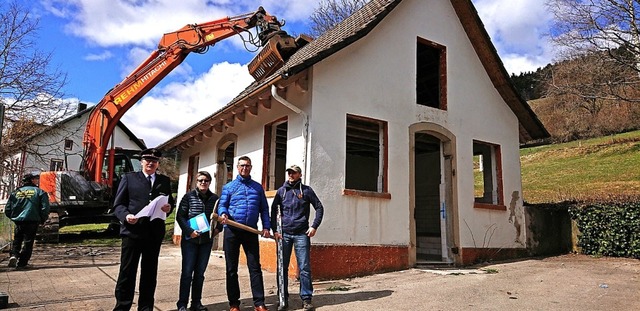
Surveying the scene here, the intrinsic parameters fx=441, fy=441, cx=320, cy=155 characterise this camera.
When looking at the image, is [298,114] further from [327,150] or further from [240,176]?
[240,176]

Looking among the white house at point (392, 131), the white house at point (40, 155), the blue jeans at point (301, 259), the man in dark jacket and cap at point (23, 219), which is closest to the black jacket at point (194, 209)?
the blue jeans at point (301, 259)

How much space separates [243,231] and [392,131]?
180 inches

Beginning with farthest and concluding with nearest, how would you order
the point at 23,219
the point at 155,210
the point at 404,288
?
the point at 23,219 < the point at 404,288 < the point at 155,210

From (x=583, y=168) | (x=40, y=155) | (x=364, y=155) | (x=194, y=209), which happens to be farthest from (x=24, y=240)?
(x=583, y=168)

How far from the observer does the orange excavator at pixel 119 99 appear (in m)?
12.4

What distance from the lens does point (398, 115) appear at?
9.01 meters

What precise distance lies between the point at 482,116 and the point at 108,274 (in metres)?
8.70

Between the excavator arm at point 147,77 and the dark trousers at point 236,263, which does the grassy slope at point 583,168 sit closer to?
the excavator arm at point 147,77

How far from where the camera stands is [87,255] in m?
10.3

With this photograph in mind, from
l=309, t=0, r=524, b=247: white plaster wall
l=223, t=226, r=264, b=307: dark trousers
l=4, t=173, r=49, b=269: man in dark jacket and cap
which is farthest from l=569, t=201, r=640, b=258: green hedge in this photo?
l=4, t=173, r=49, b=269: man in dark jacket and cap

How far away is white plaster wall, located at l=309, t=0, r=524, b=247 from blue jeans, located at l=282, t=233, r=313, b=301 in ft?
6.33

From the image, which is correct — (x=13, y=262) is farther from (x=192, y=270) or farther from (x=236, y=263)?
(x=236, y=263)

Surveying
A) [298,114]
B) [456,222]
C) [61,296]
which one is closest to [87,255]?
[61,296]

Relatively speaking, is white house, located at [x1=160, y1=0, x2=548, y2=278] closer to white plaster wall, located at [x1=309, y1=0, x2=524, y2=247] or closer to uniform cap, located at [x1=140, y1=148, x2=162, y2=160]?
white plaster wall, located at [x1=309, y1=0, x2=524, y2=247]
